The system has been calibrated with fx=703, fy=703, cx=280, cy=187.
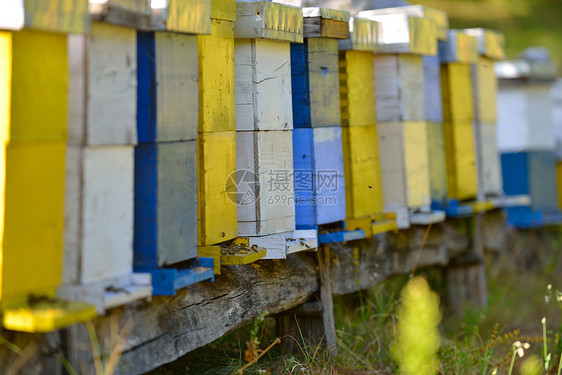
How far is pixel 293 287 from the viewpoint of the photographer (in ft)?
13.9

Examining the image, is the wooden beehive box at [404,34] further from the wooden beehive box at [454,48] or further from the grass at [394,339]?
the grass at [394,339]

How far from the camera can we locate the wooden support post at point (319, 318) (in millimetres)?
4496

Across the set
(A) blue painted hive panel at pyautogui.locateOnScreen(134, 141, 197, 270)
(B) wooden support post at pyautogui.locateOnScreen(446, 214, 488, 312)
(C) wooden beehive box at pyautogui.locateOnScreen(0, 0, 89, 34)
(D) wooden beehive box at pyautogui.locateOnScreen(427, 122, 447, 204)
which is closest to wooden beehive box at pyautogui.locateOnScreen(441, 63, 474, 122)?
(D) wooden beehive box at pyautogui.locateOnScreen(427, 122, 447, 204)

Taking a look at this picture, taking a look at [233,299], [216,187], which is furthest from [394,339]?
[216,187]

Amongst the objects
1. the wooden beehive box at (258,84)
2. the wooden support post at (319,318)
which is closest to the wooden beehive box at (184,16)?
the wooden beehive box at (258,84)

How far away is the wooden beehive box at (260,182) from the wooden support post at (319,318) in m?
0.82

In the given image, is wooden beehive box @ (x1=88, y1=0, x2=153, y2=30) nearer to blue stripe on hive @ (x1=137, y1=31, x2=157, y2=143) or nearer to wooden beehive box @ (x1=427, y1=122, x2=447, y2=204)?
Result: blue stripe on hive @ (x1=137, y1=31, x2=157, y2=143)

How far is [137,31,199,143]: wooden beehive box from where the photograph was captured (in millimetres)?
2932

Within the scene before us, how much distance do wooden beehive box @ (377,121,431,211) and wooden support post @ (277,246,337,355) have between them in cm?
69

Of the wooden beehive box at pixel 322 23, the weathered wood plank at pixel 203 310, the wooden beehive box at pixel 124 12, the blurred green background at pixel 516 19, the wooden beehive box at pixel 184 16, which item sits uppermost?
the blurred green background at pixel 516 19

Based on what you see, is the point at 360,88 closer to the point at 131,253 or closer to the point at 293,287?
the point at 293,287

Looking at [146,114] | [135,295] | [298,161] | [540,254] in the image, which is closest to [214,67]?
[146,114]

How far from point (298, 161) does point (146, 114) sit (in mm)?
1298

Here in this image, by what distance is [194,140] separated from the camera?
10.4 feet
